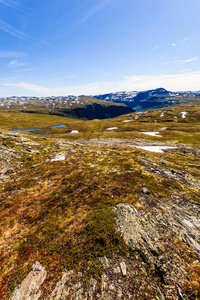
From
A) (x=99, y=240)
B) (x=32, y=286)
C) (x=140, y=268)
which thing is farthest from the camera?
(x=99, y=240)

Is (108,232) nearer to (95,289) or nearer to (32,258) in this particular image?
(95,289)

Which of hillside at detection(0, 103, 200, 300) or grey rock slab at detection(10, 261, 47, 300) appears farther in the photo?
hillside at detection(0, 103, 200, 300)

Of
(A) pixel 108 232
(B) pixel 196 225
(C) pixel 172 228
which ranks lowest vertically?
(B) pixel 196 225

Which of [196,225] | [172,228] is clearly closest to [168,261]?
[172,228]

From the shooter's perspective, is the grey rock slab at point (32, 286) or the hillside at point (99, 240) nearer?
the grey rock slab at point (32, 286)

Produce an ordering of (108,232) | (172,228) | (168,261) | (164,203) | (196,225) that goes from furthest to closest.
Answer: (164,203), (196,225), (172,228), (108,232), (168,261)

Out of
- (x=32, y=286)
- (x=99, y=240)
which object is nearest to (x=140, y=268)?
(x=99, y=240)

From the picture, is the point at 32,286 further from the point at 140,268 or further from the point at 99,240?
the point at 140,268

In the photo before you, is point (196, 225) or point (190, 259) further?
point (196, 225)

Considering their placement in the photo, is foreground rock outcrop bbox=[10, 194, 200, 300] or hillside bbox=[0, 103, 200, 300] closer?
foreground rock outcrop bbox=[10, 194, 200, 300]

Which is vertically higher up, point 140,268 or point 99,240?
point 99,240

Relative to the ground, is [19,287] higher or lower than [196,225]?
higher
